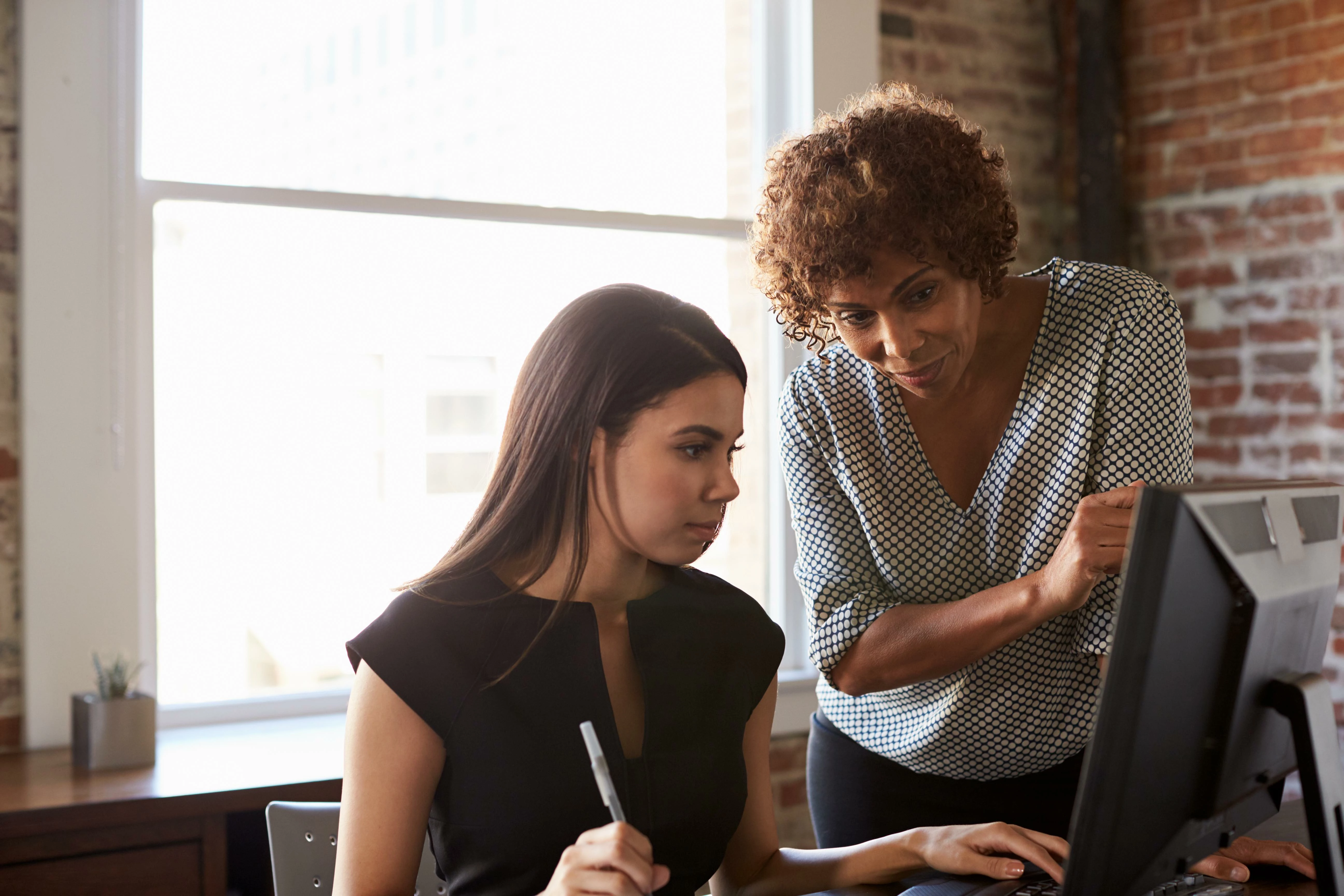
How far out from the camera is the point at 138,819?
6.55 ft

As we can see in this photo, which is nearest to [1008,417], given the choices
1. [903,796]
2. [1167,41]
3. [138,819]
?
[903,796]

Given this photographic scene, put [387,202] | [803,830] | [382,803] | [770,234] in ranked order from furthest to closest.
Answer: [803,830] < [387,202] < [770,234] < [382,803]

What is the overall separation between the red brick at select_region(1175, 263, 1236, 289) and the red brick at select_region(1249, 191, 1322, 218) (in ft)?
0.50

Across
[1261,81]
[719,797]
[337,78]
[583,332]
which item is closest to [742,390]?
[583,332]

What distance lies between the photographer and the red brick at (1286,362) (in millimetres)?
3023

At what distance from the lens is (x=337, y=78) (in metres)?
2.79

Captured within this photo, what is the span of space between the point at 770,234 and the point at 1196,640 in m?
0.83

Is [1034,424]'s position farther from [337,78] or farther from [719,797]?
[337,78]

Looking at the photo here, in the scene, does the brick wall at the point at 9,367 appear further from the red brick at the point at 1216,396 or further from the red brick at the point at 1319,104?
the red brick at the point at 1319,104

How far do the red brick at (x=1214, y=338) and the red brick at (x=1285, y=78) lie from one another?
585mm

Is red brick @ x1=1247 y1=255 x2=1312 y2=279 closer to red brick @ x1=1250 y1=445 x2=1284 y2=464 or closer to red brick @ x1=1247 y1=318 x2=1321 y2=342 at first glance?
red brick @ x1=1247 y1=318 x2=1321 y2=342

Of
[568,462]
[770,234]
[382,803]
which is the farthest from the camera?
[770,234]

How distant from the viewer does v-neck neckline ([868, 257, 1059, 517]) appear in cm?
164

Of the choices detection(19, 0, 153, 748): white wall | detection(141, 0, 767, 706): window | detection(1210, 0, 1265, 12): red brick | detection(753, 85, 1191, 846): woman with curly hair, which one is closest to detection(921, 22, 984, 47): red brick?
detection(1210, 0, 1265, 12): red brick
